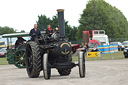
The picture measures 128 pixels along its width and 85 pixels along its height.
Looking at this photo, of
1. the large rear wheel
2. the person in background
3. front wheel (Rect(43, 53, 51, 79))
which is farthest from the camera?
the person in background

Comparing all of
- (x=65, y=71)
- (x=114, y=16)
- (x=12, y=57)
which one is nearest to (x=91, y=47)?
(x=12, y=57)

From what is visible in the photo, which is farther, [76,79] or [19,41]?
[19,41]

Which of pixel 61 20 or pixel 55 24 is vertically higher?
pixel 55 24

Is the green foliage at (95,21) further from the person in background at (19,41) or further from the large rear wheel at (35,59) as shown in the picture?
the large rear wheel at (35,59)

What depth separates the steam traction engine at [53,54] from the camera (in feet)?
42.6

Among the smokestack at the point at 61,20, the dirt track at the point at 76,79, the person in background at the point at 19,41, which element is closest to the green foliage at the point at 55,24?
the person in background at the point at 19,41

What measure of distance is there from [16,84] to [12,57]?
428 inches

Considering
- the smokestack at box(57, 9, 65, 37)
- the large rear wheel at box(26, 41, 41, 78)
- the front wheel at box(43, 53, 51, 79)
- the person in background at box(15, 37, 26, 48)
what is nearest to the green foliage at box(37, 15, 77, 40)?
the person in background at box(15, 37, 26, 48)

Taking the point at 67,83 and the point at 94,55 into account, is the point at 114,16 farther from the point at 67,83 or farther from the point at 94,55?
the point at 67,83

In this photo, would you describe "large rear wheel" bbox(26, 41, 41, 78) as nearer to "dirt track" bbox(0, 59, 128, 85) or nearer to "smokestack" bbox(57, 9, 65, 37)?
"dirt track" bbox(0, 59, 128, 85)

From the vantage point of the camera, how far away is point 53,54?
13.6 metres

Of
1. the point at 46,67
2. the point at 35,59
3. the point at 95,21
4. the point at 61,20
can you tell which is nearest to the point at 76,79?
the point at 46,67

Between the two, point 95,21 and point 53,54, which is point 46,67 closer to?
point 53,54

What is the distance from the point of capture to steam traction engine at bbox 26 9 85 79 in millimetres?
12989
